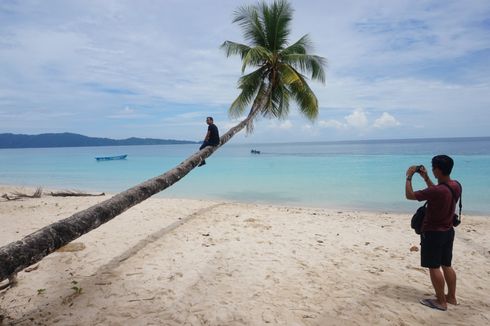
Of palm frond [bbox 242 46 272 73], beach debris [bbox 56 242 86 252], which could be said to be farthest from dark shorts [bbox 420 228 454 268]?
palm frond [bbox 242 46 272 73]

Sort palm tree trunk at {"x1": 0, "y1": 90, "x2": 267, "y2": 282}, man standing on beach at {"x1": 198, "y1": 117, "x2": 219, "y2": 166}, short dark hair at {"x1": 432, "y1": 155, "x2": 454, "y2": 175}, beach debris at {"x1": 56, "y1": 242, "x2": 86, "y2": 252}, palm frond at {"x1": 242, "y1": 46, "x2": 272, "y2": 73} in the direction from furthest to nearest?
palm frond at {"x1": 242, "y1": 46, "x2": 272, "y2": 73} → man standing on beach at {"x1": 198, "y1": 117, "x2": 219, "y2": 166} → beach debris at {"x1": 56, "y1": 242, "x2": 86, "y2": 252} → short dark hair at {"x1": 432, "y1": 155, "x2": 454, "y2": 175} → palm tree trunk at {"x1": 0, "y1": 90, "x2": 267, "y2": 282}

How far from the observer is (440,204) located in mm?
3854

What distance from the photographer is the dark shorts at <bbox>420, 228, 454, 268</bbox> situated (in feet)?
13.0

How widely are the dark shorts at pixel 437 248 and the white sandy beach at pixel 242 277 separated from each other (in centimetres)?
72

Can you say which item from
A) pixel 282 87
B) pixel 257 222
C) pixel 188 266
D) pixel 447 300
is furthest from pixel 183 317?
pixel 282 87

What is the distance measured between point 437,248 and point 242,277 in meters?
2.98

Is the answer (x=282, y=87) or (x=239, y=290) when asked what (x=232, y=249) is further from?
(x=282, y=87)

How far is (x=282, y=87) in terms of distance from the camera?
49.4 feet

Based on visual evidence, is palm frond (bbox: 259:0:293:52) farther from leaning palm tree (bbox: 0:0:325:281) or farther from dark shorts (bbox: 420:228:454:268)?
dark shorts (bbox: 420:228:454:268)

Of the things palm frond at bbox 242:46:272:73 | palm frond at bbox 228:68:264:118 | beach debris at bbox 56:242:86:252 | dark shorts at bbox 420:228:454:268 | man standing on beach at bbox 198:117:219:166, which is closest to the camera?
dark shorts at bbox 420:228:454:268

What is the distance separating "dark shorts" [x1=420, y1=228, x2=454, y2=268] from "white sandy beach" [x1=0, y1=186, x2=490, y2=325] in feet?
2.36

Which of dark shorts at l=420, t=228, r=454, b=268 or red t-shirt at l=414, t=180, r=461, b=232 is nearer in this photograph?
red t-shirt at l=414, t=180, r=461, b=232

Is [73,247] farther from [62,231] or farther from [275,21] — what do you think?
[275,21]

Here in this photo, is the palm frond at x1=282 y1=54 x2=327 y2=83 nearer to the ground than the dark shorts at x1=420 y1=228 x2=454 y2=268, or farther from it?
farther from it
